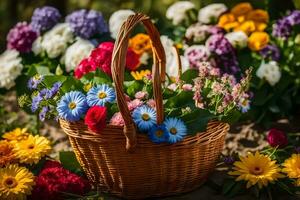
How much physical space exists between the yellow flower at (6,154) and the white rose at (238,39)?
5.60 feet

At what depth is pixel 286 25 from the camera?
424 centimetres

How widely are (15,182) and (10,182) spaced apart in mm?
22

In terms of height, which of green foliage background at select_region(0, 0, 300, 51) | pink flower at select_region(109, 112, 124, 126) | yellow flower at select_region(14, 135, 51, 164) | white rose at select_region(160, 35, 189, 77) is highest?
pink flower at select_region(109, 112, 124, 126)

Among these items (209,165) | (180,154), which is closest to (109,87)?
(180,154)

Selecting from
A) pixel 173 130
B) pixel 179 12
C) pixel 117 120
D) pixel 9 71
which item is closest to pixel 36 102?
pixel 117 120

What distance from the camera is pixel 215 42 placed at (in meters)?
4.03

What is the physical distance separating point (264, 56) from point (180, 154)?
4.96 feet

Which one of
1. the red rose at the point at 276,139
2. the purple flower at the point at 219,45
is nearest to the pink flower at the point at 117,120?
the red rose at the point at 276,139

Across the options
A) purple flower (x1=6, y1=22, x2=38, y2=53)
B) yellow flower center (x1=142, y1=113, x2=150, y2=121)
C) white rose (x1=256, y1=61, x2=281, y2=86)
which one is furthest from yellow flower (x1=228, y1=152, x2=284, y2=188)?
purple flower (x1=6, y1=22, x2=38, y2=53)

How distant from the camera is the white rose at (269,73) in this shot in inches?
159

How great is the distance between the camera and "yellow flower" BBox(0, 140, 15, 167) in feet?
10.00

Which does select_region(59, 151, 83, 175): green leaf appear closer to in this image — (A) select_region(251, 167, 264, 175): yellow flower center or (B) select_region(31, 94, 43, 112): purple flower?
(B) select_region(31, 94, 43, 112): purple flower

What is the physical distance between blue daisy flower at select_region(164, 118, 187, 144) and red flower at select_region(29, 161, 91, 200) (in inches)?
19.5

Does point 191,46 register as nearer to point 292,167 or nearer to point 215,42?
point 215,42
